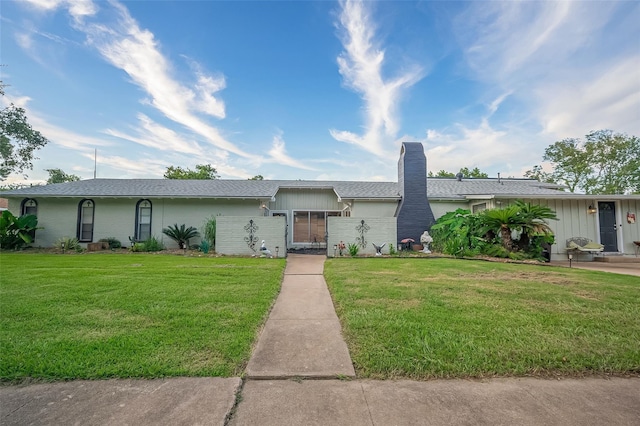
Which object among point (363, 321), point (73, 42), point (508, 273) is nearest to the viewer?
point (363, 321)

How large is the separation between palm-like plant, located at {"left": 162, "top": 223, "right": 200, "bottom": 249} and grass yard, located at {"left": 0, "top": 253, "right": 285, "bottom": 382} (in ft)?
20.9

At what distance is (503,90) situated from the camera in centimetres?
1188

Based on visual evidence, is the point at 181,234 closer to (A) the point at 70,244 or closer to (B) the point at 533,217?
(A) the point at 70,244

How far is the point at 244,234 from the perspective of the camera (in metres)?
11.2

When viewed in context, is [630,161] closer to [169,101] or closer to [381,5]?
[381,5]

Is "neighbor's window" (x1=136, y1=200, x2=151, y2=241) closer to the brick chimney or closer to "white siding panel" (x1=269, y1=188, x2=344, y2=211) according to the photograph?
"white siding panel" (x1=269, y1=188, x2=344, y2=211)

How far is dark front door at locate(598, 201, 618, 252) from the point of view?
1174cm

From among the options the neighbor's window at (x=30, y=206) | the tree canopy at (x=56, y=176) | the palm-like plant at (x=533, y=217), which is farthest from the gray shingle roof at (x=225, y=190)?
the tree canopy at (x=56, y=176)

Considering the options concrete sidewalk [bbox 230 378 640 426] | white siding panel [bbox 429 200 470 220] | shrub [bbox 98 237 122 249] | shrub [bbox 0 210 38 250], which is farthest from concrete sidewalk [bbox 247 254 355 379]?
shrub [bbox 0 210 38 250]

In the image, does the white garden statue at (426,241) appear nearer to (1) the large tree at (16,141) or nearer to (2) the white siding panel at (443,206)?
(2) the white siding panel at (443,206)

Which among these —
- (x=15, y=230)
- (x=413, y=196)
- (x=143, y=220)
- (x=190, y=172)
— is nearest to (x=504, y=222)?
(x=413, y=196)

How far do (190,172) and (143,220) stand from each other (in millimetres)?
20672

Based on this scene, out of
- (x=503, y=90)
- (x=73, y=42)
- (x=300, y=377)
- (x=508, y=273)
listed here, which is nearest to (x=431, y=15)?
(x=503, y=90)

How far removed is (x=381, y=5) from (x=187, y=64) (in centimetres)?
791
